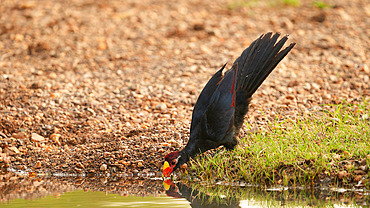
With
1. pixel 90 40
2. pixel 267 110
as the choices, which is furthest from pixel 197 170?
pixel 90 40

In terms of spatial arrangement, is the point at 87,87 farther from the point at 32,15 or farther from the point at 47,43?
the point at 32,15

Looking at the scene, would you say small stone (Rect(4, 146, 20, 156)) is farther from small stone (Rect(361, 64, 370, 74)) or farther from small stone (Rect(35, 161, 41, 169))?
small stone (Rect(361, 64, 370, 74))

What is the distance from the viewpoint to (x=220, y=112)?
5.60 metres

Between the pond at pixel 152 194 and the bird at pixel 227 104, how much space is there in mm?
446

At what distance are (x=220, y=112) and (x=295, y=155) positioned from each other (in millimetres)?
967

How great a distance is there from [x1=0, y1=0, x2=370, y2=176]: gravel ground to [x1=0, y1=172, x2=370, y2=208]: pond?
0.48m

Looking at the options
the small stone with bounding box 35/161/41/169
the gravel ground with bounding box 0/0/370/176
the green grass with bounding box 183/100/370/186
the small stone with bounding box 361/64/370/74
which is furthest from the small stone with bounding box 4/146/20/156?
the small stone with bounding box 361/64/370/74

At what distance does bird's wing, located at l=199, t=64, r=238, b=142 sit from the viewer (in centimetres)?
560

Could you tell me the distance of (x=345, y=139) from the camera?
571 centimetres

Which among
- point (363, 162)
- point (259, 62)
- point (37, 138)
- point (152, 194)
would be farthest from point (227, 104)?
point (37, 138)

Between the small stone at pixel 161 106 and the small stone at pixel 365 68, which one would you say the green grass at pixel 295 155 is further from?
the small stone at pixel 365 68

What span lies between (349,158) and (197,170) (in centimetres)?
171

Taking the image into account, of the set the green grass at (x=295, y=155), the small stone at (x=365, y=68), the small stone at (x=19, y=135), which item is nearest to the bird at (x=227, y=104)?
the green grass at (x=295, y=155)

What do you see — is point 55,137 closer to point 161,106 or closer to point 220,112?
point 161,106
